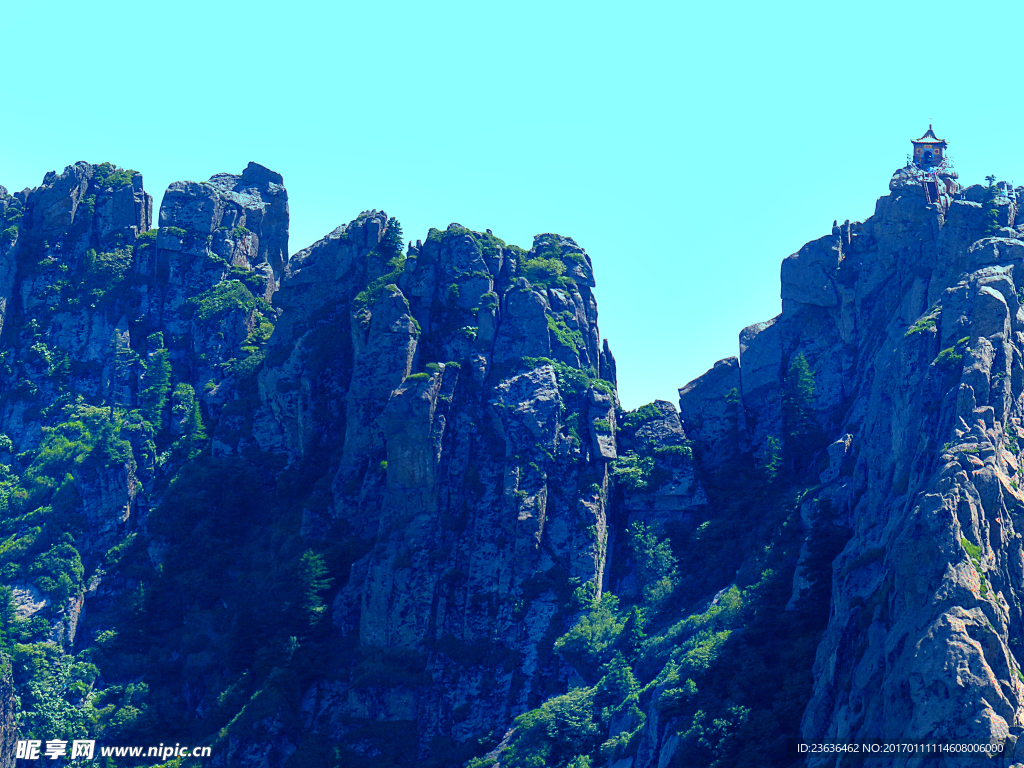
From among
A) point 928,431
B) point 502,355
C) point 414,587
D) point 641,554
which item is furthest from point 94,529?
point 928,431

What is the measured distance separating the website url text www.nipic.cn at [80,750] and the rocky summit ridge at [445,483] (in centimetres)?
96

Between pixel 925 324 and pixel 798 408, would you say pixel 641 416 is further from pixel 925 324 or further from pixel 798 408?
pixel 925 324

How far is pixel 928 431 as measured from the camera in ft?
293

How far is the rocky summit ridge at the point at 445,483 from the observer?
96.1 metres

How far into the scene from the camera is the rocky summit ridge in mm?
96125

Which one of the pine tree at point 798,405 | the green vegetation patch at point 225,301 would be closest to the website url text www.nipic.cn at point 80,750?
the green vegetation patch at point 225,301

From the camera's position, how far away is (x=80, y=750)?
107875 millimetres

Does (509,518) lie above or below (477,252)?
below

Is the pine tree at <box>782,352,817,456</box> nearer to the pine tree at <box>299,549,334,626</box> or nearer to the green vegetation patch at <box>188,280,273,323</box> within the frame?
the pine tree at <box>299,549,334,626</box>

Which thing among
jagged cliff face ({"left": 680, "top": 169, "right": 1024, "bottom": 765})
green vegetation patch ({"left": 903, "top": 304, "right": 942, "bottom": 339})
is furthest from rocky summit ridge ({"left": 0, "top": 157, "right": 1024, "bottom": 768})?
jagged cliff face ({"left": 680, "top": 169, "right": 1024, "bottom": 765})

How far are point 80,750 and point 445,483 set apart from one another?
3802cm

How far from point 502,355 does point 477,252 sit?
424 inches

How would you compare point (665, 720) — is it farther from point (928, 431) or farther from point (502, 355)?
point (502, 355)

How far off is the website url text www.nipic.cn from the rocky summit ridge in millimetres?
957
